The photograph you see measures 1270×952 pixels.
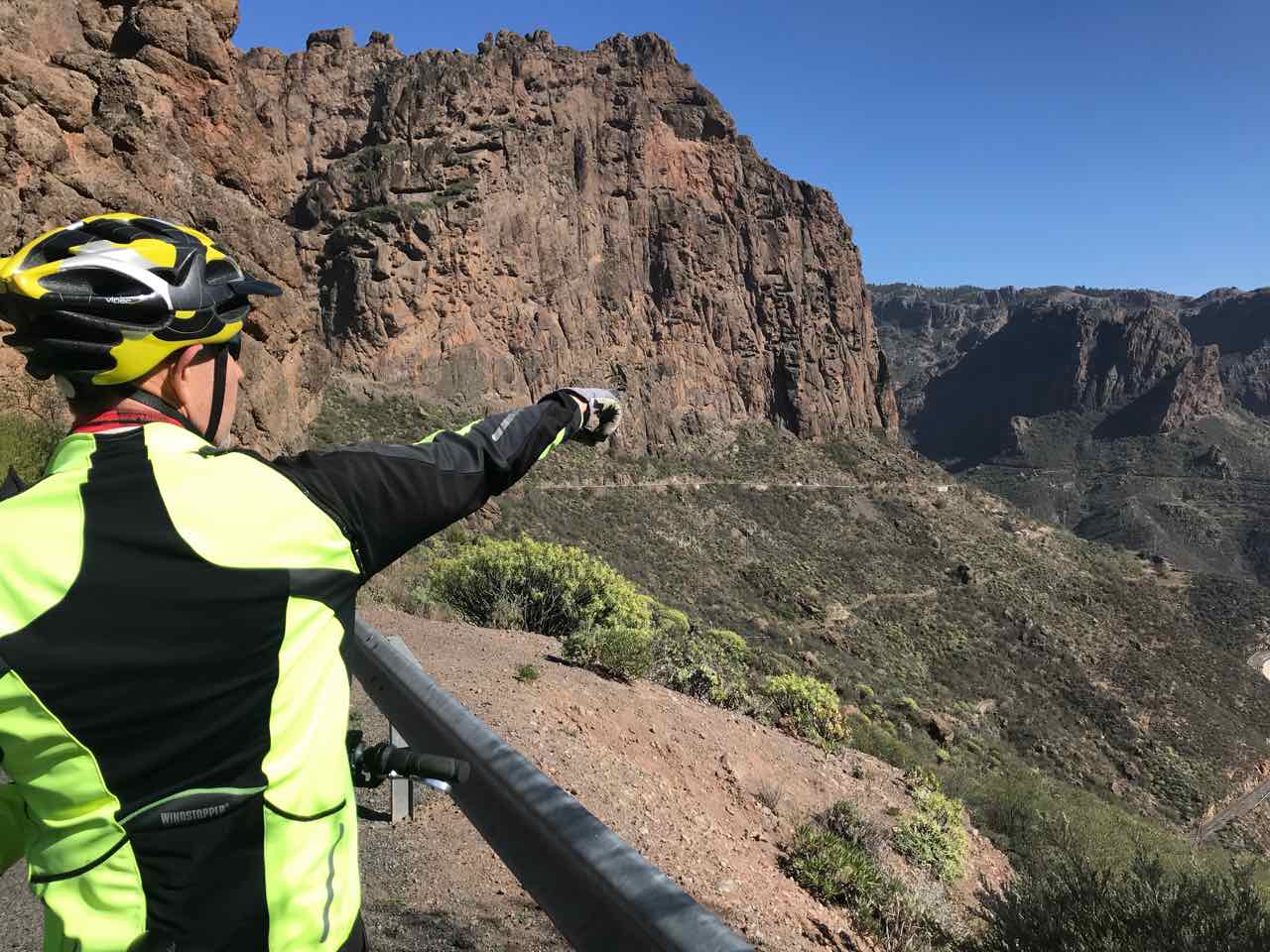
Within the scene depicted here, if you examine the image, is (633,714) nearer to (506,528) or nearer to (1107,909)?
(1107,909)

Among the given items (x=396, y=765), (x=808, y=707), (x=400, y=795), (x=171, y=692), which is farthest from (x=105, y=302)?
(x=808, y=707)

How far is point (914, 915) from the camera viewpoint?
19.2 ft

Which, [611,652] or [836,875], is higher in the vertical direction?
[611,652]

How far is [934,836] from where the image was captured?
8.55 meters

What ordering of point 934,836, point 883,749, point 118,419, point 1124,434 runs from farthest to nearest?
point 1124,434 < point 883,749 < point 934,836 < point 118,419

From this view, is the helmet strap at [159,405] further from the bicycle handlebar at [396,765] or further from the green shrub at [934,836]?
the green shrub at [934,836]

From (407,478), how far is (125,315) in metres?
0.55

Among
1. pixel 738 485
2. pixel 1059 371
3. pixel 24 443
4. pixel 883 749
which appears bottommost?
pixel 738 485

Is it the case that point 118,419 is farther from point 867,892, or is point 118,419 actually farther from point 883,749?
point 883,749

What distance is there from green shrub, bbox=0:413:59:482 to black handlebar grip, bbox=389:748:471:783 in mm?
9622

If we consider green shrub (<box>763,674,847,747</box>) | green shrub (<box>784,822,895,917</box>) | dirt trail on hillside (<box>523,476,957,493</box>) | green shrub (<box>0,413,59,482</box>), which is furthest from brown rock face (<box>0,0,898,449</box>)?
green shrub (<box>784,822,895,917</box>)

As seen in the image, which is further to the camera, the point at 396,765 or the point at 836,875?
the point at 836,875

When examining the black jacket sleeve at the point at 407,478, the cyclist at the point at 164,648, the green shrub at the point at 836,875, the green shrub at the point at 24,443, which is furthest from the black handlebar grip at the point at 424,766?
the green shrub at the point at 24,443

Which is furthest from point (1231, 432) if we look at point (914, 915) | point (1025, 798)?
point (914, 915)
